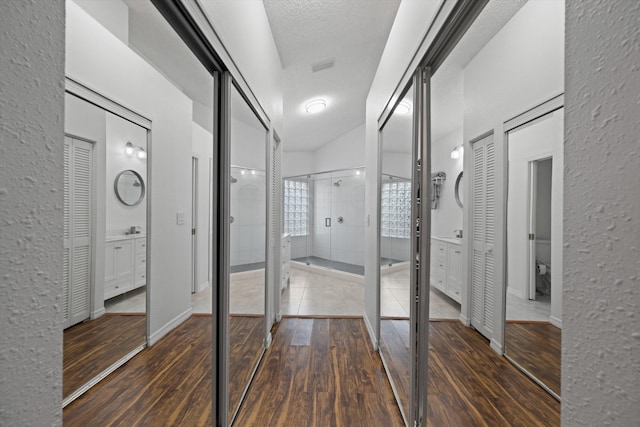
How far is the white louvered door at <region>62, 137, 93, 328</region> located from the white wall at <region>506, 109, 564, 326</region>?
1050mm

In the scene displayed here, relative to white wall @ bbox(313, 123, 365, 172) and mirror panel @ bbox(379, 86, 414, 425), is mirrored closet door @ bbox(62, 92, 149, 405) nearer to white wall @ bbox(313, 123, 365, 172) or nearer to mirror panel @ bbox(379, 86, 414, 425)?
mirror panel @ bbox(379, 86, 414, 425)

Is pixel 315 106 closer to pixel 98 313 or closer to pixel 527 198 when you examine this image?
pixel 527 198

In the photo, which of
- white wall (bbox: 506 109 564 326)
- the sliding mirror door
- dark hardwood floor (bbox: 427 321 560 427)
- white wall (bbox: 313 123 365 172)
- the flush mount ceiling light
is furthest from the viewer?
white wall (bbox: 313 123 365 172)

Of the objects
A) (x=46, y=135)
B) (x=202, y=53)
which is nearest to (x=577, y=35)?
(x=46, y=135)

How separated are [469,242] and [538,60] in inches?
24.2

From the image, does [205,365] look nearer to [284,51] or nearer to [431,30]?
[431,30]

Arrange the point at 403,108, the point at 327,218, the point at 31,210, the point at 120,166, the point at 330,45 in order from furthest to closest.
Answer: the point at 327,218 < the point at 330,45 < the point at 403,108 < the point at 120,166 < the point at 31,210

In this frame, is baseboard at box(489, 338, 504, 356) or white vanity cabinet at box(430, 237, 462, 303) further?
white vanity cabinet at box(430, 237, 462, 303)

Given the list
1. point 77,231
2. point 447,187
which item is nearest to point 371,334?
point 447,187

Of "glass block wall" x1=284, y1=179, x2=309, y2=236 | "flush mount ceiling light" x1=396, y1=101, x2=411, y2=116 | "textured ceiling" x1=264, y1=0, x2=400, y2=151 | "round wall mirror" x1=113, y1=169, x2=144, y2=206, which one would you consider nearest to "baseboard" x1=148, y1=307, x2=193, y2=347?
"round wall mirror" x1=113, y1=169, x2=144, y2=206

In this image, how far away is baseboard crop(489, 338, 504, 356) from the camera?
0.87 m

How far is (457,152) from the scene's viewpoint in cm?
113

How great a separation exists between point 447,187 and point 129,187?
1210 millimetres

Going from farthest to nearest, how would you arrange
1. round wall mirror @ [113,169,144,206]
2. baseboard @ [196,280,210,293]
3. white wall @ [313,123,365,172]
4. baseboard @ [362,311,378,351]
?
1. white wall @ [313,123,365,172]
2. baseboard @ [362,311,378,351]
3. baseboard @ [196,280,210,293]
4. round wall mirror @ [113,169,144,206]
